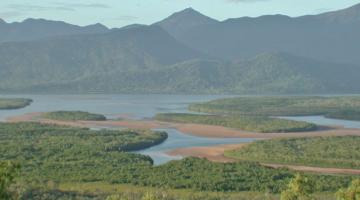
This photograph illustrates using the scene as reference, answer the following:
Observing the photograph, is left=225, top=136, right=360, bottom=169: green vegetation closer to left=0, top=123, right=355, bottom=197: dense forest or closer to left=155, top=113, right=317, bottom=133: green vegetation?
left=0, top=123, right=355, bottom=197: dense forest

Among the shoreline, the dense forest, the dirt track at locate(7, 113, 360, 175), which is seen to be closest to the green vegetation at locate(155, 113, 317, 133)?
the shoreline

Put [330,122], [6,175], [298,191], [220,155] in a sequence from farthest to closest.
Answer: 1. [330,122]
2. [220,155]
3. [298,191]
4. [6,175]

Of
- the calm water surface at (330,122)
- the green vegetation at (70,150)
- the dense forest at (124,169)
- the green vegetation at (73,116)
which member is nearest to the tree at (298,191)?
the dense forest at (124,169)

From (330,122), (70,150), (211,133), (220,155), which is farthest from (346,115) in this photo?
(70,150)

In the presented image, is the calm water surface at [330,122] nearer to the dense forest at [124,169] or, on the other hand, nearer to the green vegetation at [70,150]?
the green vegetation at [70,150]

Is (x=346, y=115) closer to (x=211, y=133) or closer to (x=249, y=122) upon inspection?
(x=249, y=122)
